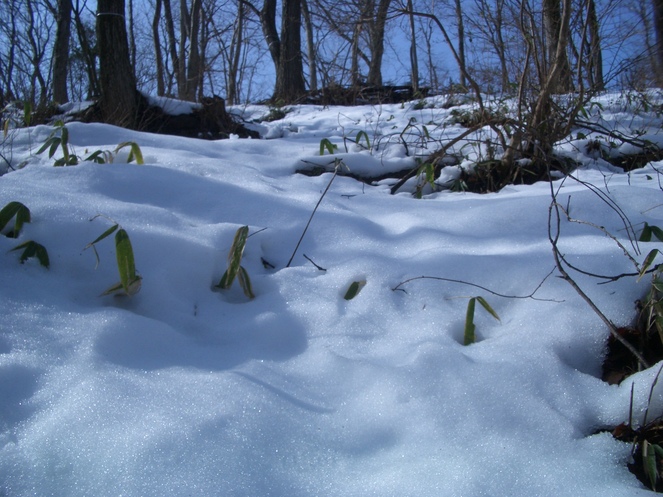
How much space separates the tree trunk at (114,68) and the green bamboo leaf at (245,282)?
93.7 inches

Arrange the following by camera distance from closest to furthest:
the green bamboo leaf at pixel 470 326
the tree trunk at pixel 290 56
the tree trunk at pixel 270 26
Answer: the green bamboo leaf at pixel 470 326, the tree trunk at pixel 290 56, the tree trunk at pixel 270 26

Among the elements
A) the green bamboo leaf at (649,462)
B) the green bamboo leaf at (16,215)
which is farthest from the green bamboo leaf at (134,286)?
the green bamboo leaf at (649,462)

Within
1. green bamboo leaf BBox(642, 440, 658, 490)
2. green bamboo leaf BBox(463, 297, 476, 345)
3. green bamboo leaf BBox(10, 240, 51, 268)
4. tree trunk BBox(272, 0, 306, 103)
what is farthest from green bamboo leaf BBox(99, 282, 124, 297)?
tree trunk BBox(272, 0, 306, 103)

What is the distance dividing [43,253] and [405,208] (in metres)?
1.13

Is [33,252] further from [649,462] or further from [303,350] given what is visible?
[649,462]

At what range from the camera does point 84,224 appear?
1.32 metres

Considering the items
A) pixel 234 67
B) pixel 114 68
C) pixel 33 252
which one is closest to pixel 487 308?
pixel 33 252

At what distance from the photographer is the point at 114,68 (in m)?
3.25

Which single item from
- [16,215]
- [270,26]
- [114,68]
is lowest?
[16,215]

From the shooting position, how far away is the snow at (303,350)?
29.0 inches

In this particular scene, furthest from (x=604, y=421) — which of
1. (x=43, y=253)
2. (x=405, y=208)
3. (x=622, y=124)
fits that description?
(x=622, y=124)

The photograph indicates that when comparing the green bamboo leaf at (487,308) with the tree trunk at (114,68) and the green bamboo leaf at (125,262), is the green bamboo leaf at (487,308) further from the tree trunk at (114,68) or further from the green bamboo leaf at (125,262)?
the tree trunk at (114,68)

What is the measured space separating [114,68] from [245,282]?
2.66m

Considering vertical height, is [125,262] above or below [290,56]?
below
